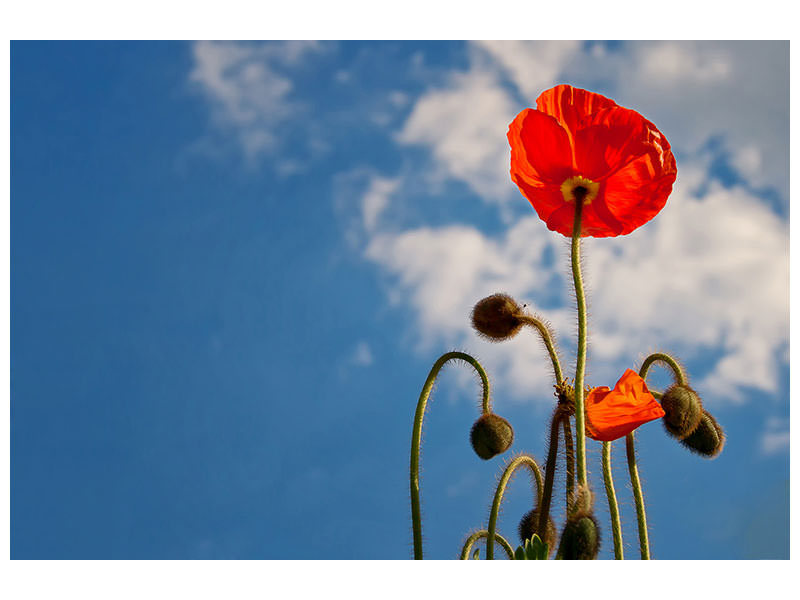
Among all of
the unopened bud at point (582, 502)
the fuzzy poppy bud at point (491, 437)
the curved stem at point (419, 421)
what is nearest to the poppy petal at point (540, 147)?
the curved stem at point (419, 421)

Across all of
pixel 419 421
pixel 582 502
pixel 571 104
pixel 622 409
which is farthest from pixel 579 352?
pixel 571 104

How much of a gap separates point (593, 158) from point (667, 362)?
44 centimetres

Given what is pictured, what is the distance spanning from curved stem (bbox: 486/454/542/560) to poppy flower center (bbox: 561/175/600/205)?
0.49 m

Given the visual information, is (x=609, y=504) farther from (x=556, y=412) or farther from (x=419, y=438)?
(x=419, y=438)

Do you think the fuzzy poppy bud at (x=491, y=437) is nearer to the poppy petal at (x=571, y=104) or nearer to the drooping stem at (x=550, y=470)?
the drooping stem at (x=550, y=470)

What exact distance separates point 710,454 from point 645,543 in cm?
32

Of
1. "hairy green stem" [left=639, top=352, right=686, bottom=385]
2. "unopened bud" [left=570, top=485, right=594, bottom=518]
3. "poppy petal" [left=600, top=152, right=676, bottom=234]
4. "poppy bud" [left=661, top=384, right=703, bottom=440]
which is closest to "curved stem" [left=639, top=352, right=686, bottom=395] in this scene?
"hairy green stem" [left=639, top=352, right=686, bottom=385]

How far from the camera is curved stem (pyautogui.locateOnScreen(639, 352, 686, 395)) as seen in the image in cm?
162

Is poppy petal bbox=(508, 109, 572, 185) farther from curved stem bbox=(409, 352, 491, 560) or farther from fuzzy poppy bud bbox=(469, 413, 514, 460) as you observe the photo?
fuzzy poppy bud bbox=(469, 413, 514, 460)

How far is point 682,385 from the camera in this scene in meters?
1.54

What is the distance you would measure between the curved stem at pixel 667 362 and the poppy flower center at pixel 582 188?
0.33 metres

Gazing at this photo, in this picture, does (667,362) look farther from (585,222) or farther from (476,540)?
(476,540)

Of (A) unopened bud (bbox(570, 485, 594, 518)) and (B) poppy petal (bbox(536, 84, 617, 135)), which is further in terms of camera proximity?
(B) poppy petal (bbox(536, 84, 617, 135))
